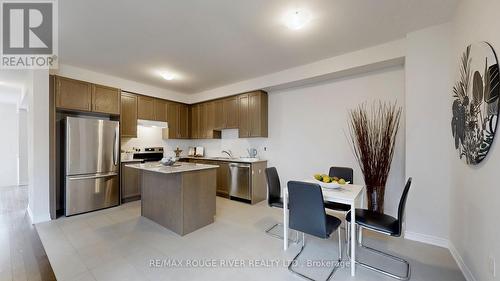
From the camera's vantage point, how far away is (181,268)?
2.06 meters

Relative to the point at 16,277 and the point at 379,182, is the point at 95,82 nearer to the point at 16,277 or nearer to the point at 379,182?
the point at 16,277

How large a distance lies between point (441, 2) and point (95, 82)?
5.39 meters

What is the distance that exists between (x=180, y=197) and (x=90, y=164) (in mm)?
2196

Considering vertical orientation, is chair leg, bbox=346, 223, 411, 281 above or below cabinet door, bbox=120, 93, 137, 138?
below

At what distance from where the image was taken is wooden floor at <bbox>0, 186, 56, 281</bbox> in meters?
2.00

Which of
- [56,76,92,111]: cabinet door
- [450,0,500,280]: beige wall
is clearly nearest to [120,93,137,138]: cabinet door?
[56,76,92,111]: cabinet door

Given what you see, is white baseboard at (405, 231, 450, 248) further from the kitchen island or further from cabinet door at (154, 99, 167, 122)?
cabinet door at (154, 99, 167, 122)

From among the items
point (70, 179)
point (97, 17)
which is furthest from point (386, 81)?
point (70, 179)

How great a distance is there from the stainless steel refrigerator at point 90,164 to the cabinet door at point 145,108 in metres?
0.78

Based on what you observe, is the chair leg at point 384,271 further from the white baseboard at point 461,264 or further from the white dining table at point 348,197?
the white baseboard at point 461,264

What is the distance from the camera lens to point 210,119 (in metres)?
5.41

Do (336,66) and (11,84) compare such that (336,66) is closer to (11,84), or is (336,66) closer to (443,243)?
(443,243)

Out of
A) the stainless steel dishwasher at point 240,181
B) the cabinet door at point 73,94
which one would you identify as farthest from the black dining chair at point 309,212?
the cabinet door at point 73,94

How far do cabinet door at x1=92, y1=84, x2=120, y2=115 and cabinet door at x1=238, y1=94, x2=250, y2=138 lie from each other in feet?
8.36
